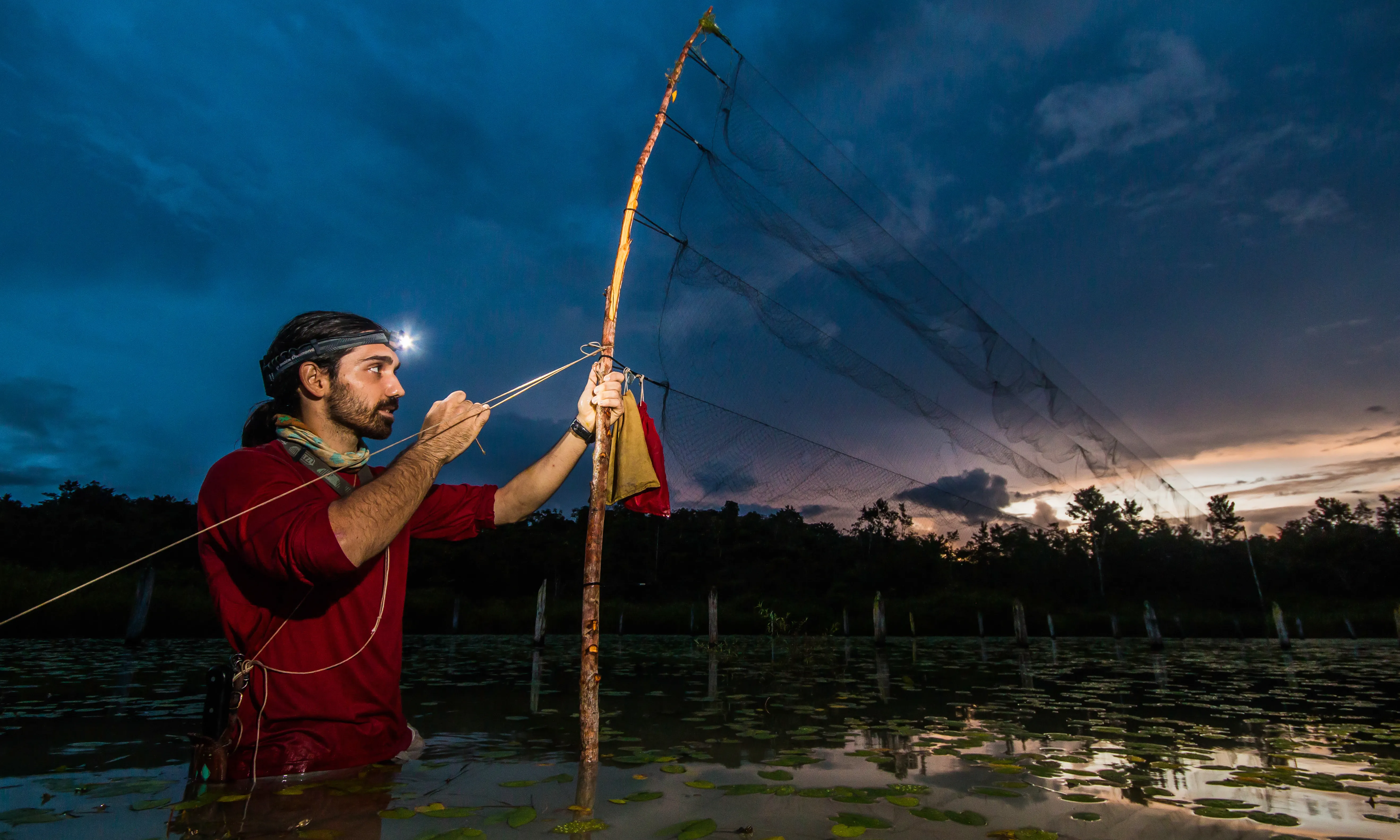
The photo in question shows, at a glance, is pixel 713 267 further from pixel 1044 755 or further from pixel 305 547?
pixel 1044 755

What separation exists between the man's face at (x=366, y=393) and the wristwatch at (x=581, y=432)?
97 cm

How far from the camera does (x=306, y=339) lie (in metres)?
2.57

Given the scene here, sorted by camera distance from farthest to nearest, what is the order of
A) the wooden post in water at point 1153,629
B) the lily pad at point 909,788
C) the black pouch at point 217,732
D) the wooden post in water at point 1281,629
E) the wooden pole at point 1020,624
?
the wooden pole at point 1020,624 → the wooden post in water at point 1153,629 → the wooden post in water at point 1281,629 → the lily pad at point 909,788 → the black pouch at point 217,732

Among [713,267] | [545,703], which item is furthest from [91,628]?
[713,267]

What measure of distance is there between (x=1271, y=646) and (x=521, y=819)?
37044mm

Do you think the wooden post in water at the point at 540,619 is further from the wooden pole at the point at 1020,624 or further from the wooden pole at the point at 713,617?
the wooden pole at the point at 1020,624

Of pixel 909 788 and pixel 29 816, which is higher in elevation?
pixel 29 816

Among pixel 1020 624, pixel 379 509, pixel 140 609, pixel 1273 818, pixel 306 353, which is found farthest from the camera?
pixel 1020 624

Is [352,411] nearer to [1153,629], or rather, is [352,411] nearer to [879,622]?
[879,622]

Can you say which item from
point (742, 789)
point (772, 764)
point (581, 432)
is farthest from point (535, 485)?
point (772, 764)

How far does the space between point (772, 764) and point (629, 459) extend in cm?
235

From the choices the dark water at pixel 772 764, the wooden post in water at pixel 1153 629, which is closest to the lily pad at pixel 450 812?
the dark water at pixel 772 764

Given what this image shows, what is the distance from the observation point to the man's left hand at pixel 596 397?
3.19 meters

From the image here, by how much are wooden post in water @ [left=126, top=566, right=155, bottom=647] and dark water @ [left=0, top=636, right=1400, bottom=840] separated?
708 centimetres
